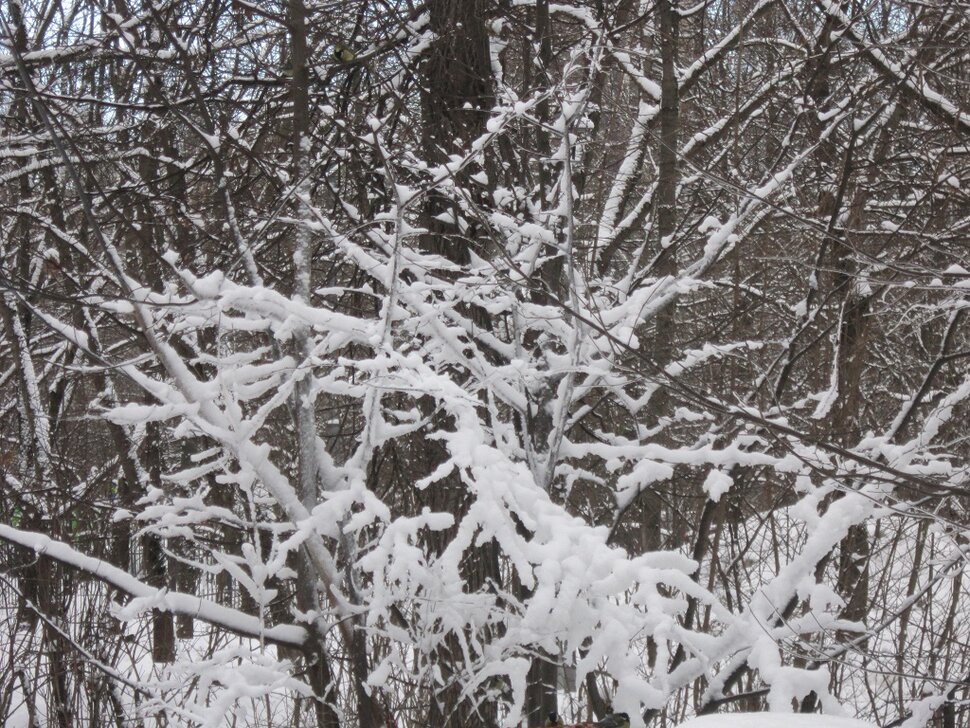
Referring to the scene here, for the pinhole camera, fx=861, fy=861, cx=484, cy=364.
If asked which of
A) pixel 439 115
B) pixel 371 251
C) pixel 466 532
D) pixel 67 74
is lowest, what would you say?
pixel 466 532

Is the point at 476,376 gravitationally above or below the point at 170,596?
above

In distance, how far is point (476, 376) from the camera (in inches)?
152

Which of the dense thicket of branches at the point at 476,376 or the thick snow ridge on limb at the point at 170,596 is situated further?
the thick snow ridge on limb at the point at 170,596

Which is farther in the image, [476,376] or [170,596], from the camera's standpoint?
[476,376]

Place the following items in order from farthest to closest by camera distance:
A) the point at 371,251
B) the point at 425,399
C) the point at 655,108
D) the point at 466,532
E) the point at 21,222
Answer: the point at 21,222 → the point at 655,108 → the point at 425,399 → the point at 371,251 → the point at 466,532

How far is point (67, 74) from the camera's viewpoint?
5.23 metres

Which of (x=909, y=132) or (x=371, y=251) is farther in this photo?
(x=909, y=132)

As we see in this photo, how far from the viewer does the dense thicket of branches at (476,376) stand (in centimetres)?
304

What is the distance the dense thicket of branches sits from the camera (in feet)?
9.98

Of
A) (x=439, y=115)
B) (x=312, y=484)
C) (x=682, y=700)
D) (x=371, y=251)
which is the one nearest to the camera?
(x=312, y=484)

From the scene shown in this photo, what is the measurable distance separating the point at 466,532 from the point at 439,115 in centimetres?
323

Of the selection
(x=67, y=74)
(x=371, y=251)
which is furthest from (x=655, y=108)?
(x=67, y=74)

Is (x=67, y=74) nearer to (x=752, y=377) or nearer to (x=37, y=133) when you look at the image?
(x=37, y=133)

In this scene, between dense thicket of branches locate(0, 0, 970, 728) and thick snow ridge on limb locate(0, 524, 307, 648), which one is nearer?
dense thicket of branches locate(0, 0, 970, 728)
